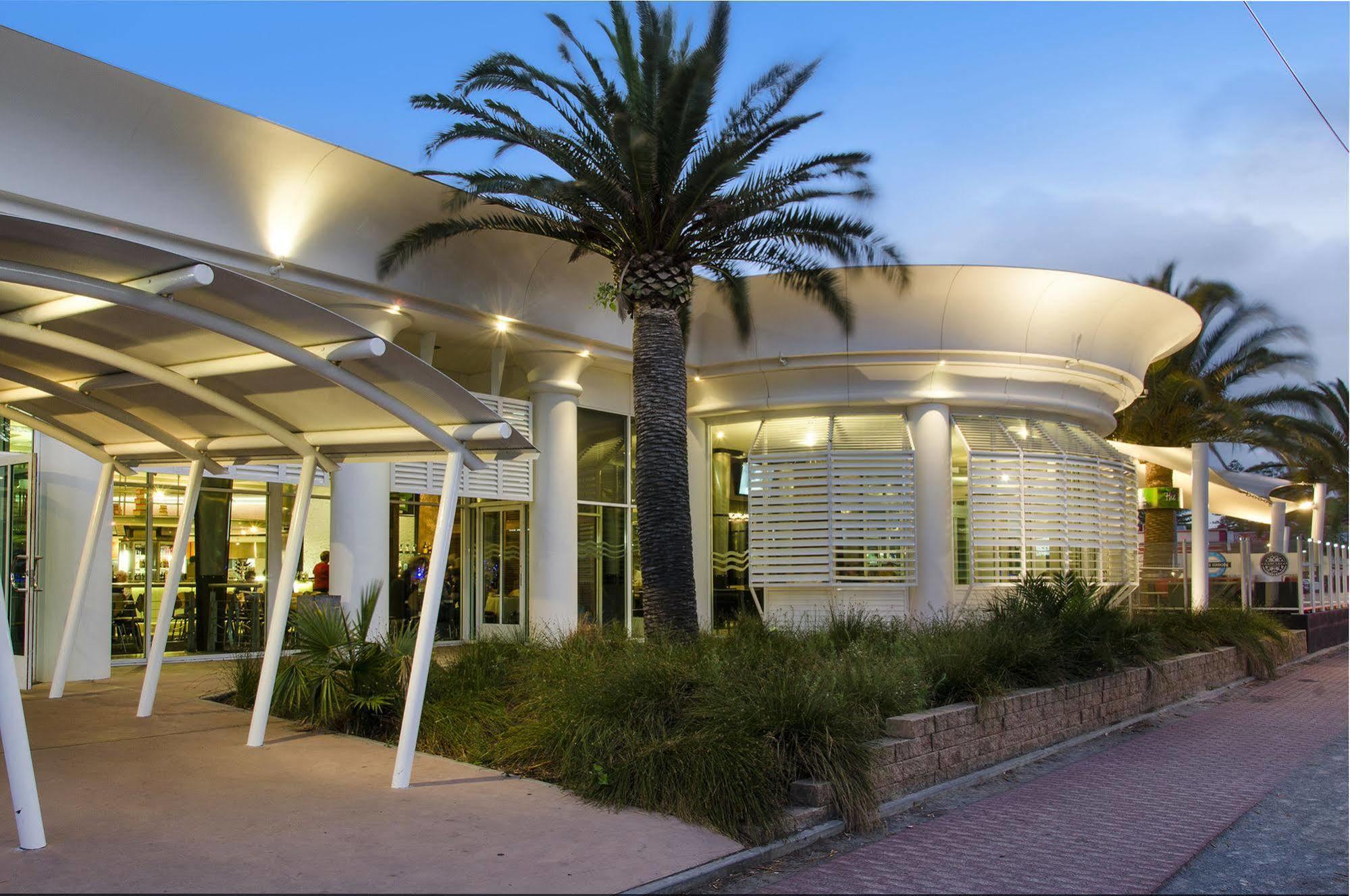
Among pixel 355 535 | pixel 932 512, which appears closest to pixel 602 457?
pixel 932 512

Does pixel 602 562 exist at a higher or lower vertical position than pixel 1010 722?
higher

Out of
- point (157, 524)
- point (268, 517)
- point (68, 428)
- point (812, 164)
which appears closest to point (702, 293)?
point (812, 164)

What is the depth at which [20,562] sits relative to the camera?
488 inches

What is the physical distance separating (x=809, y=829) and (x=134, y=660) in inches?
447

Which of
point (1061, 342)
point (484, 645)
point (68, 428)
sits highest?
point (1061, 342)

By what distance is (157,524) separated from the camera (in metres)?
15.7

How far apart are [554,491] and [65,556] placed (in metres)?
6.96

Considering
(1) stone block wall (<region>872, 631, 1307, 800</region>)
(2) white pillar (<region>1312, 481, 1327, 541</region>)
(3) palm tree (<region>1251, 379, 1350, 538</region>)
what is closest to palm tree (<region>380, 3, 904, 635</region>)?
(1) stone block wall (<region>872, 631, 1307, 800</region>)

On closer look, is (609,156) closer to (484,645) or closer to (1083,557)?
(484,645)

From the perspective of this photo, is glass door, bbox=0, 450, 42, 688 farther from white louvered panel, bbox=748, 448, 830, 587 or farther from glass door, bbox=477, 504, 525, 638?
white louvered panel, bbox=748, 448, 830, 587

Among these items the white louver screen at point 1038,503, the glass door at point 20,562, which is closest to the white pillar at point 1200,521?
the white louver screen at point 1038,503

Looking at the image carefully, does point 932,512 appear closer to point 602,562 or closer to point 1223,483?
point 602,562

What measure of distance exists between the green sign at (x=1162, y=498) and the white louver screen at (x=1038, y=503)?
729 cm

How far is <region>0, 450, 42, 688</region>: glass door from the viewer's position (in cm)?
1226
